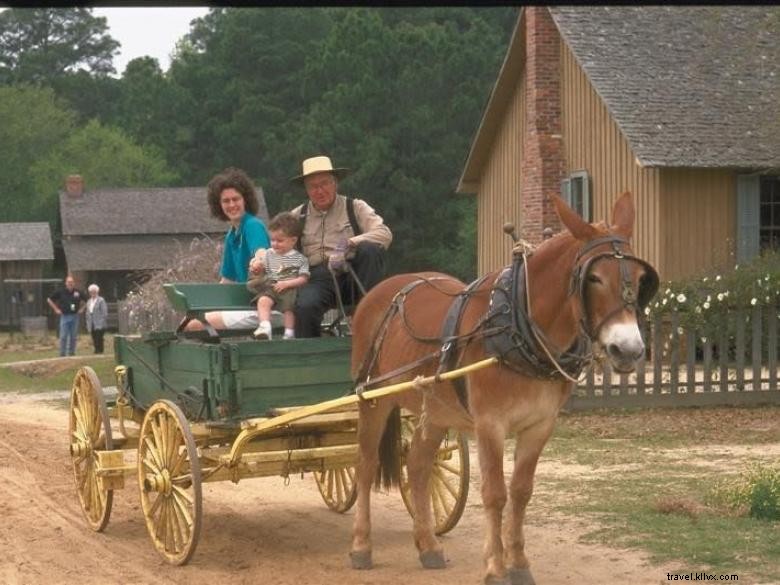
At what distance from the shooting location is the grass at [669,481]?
849cm

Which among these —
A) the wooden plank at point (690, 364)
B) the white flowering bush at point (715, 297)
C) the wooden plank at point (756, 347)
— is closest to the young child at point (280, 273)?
the wooden plank at point (690, 364)

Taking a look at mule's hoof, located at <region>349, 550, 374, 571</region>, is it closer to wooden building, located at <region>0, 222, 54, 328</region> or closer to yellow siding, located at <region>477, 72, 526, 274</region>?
yellow siding, located at <region>477, 72, 526, 274</region>

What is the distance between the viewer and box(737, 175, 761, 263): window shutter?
24.0 metres

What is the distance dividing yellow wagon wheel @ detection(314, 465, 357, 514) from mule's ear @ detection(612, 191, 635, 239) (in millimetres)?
3821

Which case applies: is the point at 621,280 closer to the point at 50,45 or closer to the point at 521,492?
the point at 521,492

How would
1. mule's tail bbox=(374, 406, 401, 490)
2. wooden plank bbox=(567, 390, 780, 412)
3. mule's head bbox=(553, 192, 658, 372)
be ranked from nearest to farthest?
mule's head bbox=(553, 192, 658, 372), mule's tail bbox=(374, 406, 401, 490), wooden plank bbox=(567, 390, 780, 412)

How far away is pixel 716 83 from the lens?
81.6ft

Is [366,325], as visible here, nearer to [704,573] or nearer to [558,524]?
[558,524]

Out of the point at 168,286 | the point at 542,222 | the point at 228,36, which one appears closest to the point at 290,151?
the point at 228,36

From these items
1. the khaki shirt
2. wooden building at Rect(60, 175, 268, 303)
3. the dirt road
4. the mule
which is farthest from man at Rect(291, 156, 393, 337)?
wooden building at Rect(60, 175, 268, 303)

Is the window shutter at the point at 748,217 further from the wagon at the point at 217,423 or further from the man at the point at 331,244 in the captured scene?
the man at the point at 331,244

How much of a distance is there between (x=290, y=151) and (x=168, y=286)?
48.9 m

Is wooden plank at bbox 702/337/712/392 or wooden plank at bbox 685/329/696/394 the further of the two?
wooden plank at bbox 702/337/712/392

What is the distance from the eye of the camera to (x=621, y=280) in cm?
696
